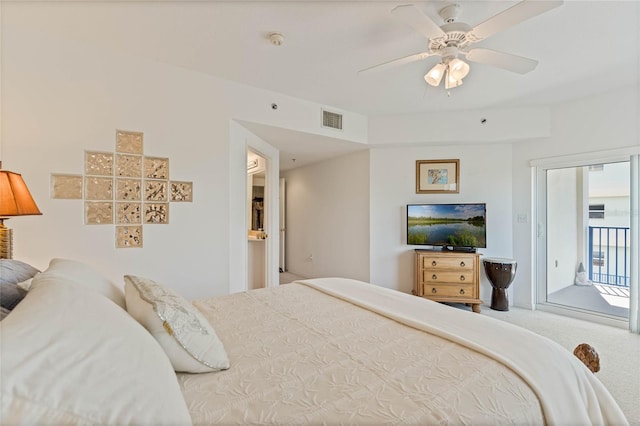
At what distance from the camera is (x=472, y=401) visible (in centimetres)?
83

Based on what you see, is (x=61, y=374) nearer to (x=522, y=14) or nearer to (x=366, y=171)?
(x=522, y=14)

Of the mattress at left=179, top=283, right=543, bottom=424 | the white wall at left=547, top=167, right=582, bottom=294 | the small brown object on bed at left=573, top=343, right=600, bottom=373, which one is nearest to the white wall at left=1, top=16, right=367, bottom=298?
the mattress at left=179, top=283, right=543, bottom=424

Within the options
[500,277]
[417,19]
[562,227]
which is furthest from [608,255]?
[417,19]

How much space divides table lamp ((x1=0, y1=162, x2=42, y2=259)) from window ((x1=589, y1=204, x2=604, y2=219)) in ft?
17.7

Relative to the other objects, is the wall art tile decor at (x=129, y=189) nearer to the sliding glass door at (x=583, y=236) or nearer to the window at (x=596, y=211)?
the sliding glass door at (x=583, y=236)

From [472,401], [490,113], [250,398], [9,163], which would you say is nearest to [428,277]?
[490,113]

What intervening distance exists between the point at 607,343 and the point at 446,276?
4.89 feet

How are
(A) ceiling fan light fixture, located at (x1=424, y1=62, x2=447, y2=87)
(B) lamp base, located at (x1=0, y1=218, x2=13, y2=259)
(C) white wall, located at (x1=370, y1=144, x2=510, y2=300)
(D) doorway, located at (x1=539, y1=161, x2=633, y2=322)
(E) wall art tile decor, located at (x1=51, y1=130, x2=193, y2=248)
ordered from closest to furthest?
(B) lamp base, located at (x1=0, y1=218, x2=13, y2=259), (A) ceiling fan light fixture, located at (x1=424, y1=62, x2=447, y2=87), (E) wall art tile decor, located at (x1=51, y1=130, x2=193, y2=248), (D) doorway, located at (x1=539, y1=161, x2=633, y2=322), (C) white wall, located at (x1=370, y1=144, x2=510, y2=300)

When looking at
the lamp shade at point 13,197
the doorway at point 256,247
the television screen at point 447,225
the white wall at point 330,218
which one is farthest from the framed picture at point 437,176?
the lamp shade at point 13,197

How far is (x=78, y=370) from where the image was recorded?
571mm

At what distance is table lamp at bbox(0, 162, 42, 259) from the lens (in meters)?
1.56

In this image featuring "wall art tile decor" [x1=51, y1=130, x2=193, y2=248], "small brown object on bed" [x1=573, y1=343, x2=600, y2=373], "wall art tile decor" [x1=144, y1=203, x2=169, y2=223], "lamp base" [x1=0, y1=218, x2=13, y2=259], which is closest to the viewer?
"small brown object on bed" [x1=573, y1=343, x2=600, y2=373]

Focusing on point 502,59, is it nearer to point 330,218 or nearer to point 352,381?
point 352,381

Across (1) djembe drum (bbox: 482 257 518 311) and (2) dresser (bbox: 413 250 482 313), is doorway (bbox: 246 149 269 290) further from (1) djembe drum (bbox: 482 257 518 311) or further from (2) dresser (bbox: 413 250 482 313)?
(1) djembe drum (bbox: 482 257 518 311)
